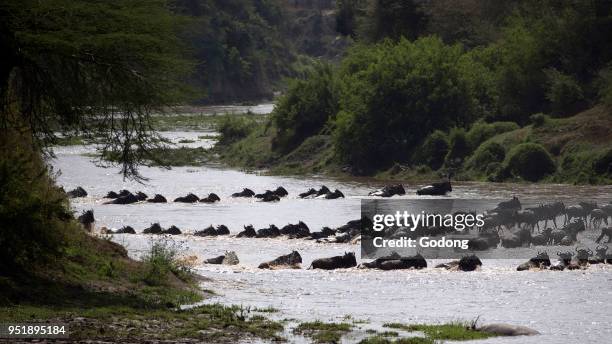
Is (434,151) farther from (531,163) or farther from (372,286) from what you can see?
(372,286)

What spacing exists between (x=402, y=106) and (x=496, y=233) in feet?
103

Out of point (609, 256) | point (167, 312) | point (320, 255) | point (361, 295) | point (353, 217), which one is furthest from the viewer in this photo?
point (353, 217)

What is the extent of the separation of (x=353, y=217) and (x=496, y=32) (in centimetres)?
3889

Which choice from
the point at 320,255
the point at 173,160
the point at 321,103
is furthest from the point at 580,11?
the point at 320,255

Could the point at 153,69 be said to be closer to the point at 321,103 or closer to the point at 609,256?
the point at 609,256

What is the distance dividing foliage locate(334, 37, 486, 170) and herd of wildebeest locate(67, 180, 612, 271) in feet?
76.8

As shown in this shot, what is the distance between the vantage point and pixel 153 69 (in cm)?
2253

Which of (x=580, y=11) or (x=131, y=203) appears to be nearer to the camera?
(x=131, y=203)

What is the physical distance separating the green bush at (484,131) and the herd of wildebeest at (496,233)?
20166 mm

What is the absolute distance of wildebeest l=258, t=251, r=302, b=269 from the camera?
31.2 m

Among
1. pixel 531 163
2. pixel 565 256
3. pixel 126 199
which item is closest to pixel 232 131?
pixel 531 163

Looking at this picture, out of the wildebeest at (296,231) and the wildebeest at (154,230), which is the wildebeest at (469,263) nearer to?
the wildebeest at (296,231)

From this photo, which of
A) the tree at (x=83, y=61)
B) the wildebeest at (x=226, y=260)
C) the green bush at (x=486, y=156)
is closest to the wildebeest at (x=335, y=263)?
the wildebeest at (x=226, y=260)

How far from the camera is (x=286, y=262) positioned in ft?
103
